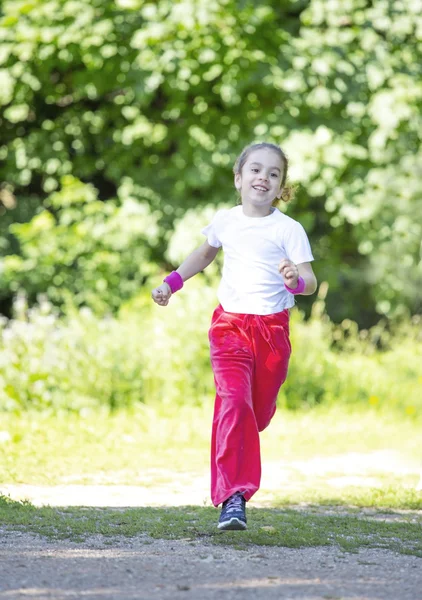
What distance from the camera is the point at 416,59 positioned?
1098cm

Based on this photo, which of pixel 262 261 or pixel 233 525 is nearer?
pixel 233 525

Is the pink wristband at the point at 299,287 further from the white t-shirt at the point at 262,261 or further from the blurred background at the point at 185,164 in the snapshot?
the blurred background at the point at 185,164

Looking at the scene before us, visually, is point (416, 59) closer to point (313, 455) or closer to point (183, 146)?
point (183, 146)

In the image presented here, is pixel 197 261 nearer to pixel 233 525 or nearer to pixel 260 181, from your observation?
pixel 260 181

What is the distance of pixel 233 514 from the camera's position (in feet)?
12.8

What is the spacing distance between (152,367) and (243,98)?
3850mm

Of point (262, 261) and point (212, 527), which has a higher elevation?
point (262, 261)

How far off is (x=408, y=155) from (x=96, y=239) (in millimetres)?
3637

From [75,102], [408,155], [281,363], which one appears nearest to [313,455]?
[281,363]

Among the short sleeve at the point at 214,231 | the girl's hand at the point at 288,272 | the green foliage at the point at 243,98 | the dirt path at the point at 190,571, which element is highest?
the green foliage at the point at 243,98

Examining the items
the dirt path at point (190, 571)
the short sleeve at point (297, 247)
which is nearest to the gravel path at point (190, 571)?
the dirt path at point (190, 571)

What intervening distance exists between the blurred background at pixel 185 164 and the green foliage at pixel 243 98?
20 mm

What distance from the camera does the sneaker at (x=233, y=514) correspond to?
3879mm

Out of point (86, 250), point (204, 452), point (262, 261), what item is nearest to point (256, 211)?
point (262, 261)
